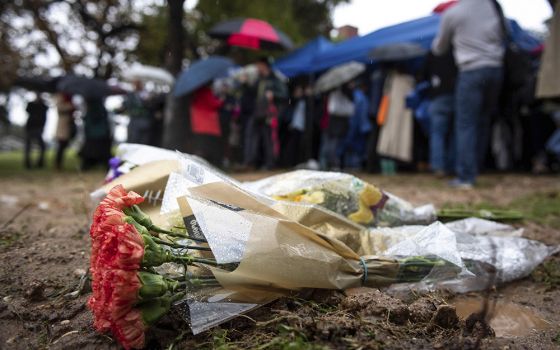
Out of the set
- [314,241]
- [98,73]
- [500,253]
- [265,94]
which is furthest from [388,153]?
[98,73]

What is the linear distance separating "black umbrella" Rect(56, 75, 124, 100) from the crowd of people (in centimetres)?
32

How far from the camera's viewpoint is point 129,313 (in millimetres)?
1007

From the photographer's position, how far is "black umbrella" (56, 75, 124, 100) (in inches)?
277

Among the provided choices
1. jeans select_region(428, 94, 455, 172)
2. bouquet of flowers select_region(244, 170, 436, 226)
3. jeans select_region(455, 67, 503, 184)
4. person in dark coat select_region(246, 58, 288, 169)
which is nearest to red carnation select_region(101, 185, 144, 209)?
bouquet of flowers select_region(244, 170, 436, 226)

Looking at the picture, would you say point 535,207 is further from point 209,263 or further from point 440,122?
point 209,263

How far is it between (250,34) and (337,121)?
2019 millimetres

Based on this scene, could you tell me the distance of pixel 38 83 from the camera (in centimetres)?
827

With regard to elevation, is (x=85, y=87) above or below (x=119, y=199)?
above

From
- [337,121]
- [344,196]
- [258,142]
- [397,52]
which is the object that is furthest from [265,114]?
[344,196]

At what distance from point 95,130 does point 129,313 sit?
747 cm

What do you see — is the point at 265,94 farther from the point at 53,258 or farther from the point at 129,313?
the point at 129,313

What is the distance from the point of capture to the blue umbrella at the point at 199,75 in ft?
16.9

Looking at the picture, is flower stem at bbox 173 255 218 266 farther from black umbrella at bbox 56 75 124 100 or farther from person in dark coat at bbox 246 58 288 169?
black umbrella at bbox 56 75 124 100

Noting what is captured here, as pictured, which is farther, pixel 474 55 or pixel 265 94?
pixel 265 94
